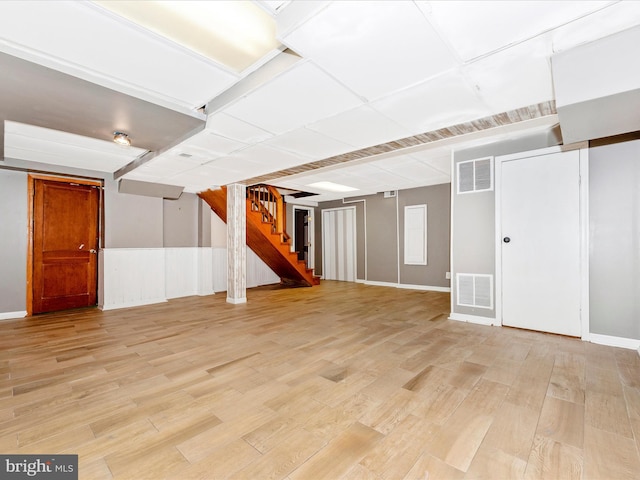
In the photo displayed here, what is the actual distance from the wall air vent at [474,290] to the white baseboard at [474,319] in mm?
163

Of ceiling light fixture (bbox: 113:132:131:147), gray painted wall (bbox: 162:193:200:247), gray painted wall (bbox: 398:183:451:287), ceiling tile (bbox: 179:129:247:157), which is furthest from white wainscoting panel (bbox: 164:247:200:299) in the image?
gray painted wall (bbox: 398:183:451:287)

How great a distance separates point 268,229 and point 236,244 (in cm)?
120

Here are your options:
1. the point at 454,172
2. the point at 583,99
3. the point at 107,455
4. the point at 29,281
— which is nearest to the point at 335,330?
the point at 107,455

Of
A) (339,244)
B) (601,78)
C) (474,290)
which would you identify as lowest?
(474,290)

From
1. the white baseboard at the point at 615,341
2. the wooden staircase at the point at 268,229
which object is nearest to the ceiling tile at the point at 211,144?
the wooden staircase at the point at 268,229

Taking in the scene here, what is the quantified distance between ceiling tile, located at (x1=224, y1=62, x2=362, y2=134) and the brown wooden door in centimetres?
481

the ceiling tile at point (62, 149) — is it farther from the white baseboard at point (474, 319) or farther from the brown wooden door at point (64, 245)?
the white baseboard at point (474, 319)

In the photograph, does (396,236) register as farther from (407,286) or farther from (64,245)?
(64,245)

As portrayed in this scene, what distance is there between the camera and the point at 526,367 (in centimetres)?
273

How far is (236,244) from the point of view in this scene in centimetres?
608

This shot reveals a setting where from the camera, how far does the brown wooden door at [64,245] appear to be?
17.1 ft

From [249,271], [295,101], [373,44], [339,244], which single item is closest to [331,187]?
[339,244]

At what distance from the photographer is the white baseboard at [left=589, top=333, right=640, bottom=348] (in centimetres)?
317

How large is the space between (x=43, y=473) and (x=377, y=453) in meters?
1.79
